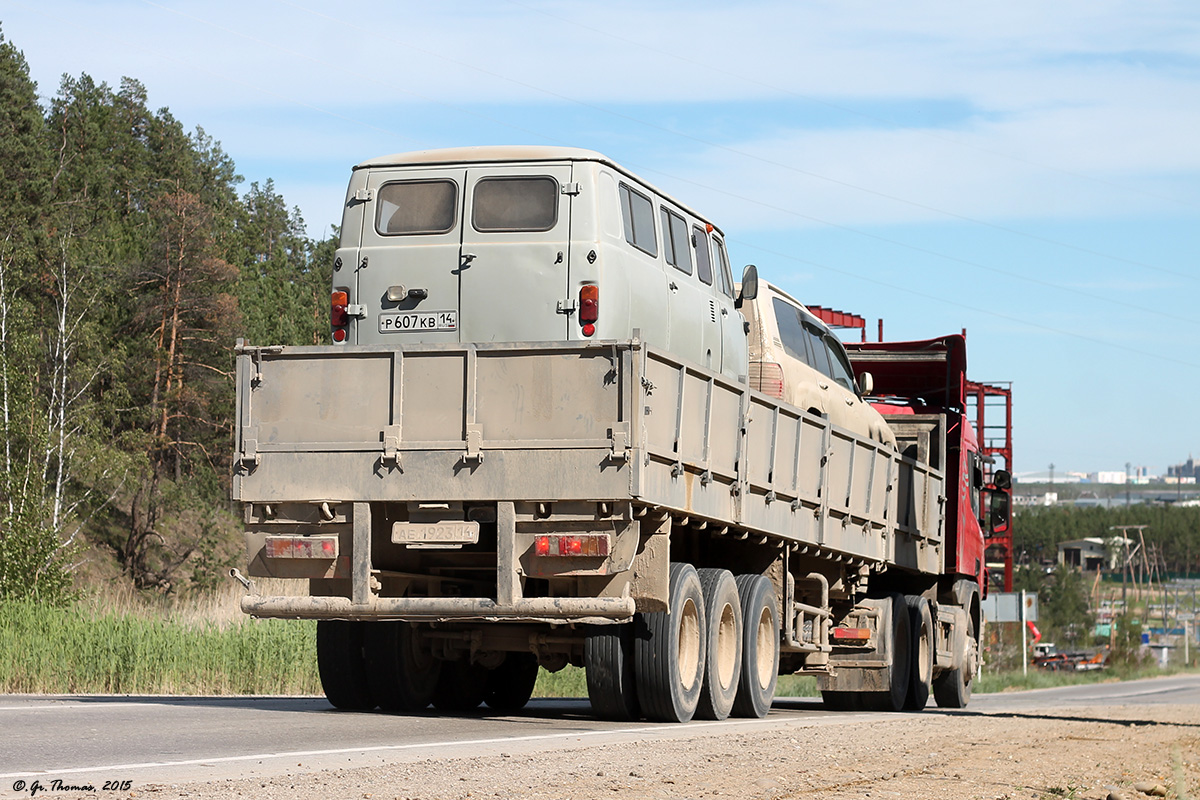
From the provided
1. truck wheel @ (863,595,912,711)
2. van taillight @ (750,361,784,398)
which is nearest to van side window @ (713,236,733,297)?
van taillight @ (750,361,784,398)

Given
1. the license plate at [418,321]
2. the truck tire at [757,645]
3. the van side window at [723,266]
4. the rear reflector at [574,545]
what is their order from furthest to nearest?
the van side window at [723,266]
the truck tire at [757,645]
the license plate at [418,321]
the rear reflector at [574,545]

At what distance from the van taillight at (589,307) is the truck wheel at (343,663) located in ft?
10.8

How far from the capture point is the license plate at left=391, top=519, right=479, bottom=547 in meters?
11.1

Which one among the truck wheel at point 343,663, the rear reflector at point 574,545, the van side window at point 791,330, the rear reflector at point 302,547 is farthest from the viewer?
the van side window at point 791,330

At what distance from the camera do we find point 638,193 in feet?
42.0

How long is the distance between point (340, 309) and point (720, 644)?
3959mm

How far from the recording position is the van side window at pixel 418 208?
12.4 metres

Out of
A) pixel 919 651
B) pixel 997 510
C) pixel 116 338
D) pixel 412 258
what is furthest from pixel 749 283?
pixel 116 338

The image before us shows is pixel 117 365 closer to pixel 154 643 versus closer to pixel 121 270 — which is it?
pixel 121 270

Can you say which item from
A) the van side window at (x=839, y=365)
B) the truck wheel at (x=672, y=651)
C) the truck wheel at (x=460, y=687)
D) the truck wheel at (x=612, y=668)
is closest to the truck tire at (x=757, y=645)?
the truck wheel at (x=672, y=651)

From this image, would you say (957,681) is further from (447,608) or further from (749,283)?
(447,608)

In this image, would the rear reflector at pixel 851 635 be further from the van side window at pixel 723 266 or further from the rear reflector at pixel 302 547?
the rear reflector at pixel 302 547

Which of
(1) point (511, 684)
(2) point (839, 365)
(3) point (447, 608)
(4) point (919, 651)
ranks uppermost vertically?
(2) point (839, 365)

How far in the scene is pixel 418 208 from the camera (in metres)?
12.5
